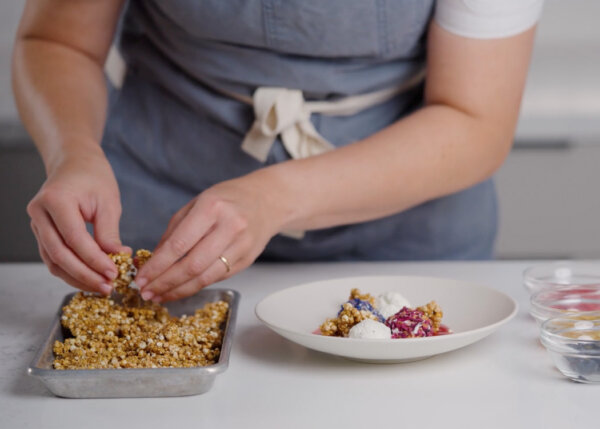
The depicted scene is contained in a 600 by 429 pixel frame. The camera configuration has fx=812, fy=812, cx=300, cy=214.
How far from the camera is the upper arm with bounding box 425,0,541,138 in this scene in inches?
43.8

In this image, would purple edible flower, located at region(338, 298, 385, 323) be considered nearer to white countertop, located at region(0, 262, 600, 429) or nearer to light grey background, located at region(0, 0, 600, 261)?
white countertop, located at region(0, 262, 600, 429)

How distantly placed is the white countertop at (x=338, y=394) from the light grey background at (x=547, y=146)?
4.95 feet

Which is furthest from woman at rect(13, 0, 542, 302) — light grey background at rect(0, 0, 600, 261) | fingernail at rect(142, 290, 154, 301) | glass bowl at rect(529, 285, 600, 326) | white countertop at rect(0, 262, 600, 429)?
light grey background at rect(0, 0, 600, 261)

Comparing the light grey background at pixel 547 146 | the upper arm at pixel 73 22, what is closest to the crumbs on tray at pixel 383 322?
the upper arm at pixel 73 22

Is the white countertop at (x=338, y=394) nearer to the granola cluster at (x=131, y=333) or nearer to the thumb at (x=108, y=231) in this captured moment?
the granola cluster at (x=131, y=333)

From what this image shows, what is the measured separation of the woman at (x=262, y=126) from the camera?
96cm

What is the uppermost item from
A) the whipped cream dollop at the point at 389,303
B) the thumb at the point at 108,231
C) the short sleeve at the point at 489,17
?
the short sleeve at the point at 489,17

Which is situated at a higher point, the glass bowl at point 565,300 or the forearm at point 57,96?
the forearm at point 57,96

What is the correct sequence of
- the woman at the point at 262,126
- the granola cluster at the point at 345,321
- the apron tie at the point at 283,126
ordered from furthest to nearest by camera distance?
the apron tie at the point at 283,126 → the woman at the point at 262,126 → the granola cluster at the point at 345,321

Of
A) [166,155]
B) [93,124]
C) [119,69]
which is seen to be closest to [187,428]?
[93,124]

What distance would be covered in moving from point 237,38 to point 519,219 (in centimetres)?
158

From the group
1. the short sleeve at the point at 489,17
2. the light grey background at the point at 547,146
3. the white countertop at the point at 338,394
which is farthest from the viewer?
the light grey background at the point at 547,146

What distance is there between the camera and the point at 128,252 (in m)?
0.96

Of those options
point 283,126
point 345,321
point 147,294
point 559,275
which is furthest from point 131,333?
point 559,275
